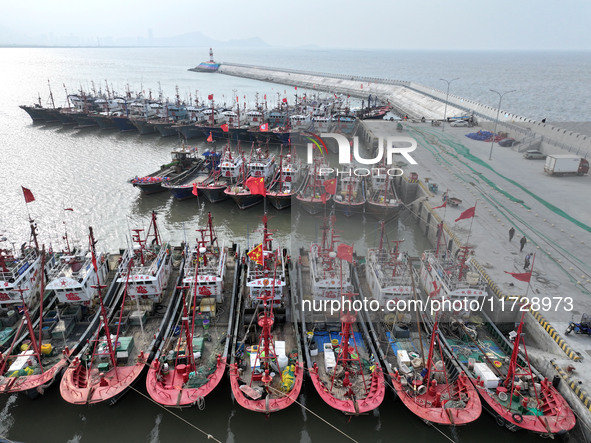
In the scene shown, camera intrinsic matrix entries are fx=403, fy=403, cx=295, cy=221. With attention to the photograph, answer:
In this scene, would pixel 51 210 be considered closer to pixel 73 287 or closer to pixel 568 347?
pixel 73 287

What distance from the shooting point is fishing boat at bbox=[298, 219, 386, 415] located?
17.0 metres

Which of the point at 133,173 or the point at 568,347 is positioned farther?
the point at 133,173

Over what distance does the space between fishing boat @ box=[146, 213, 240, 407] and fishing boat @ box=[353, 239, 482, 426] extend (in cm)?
775

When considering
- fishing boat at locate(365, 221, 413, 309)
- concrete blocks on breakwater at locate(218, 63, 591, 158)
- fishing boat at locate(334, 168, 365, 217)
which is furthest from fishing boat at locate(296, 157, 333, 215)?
concrete blocks on breakwater at locate(218, 63, 591, 158)

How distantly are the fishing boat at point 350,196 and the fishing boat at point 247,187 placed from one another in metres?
7.80

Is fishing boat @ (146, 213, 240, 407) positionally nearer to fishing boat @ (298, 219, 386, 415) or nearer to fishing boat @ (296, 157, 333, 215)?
fishing boat @ (298, 219, 386, 415)

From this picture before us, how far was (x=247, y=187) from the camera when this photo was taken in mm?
40781

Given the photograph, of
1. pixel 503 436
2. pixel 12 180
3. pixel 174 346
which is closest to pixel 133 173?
pixel 12 180

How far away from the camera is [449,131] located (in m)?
66.3

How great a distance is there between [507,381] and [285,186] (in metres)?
28.3

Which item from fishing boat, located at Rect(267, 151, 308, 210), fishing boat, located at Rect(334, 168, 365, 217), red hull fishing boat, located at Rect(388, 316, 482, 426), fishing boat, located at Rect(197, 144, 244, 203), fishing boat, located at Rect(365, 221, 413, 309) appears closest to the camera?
red hull fishing boat, located at Rect(388, 316, 482, 426)

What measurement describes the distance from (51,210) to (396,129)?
50.8 meters

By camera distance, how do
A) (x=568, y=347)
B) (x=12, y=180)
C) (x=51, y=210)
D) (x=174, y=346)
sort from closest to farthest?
(x=568, y=347) → (x=174, y=346) → (x=51, y=210) → (x=12, y=180)

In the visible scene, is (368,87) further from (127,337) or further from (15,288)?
(127,337)
